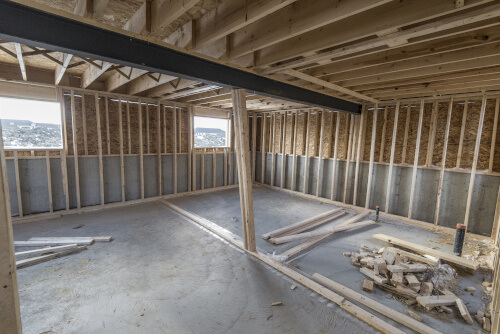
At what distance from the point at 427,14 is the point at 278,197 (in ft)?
20.7

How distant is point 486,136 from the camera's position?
4.82 meters

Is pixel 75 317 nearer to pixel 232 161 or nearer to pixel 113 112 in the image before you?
pixel 113 112

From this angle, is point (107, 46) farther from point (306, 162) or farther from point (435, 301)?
point (306, 162)

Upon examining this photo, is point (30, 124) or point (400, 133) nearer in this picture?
point (30, 124)

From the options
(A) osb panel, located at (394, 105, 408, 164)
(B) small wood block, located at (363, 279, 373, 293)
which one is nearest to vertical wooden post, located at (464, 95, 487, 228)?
A: (A) osb panel, located at (394, 105, 408, 164)

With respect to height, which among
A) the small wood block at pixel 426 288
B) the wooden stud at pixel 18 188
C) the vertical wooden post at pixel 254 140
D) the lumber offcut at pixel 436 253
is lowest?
the small wood block at pixel 426 288

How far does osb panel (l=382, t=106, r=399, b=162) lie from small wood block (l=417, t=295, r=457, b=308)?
13.4 feet

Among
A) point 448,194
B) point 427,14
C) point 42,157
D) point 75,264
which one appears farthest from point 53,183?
point 448,194

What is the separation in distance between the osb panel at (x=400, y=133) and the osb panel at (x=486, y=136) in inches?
57.1

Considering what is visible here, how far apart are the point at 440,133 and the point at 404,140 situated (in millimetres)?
720

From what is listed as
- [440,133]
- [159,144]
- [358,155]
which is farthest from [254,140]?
[440,133]

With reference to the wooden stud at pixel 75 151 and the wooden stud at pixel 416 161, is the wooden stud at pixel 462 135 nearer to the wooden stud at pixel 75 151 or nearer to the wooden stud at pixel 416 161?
the wooden stud at pixel 416 161

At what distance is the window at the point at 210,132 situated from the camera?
8102mm

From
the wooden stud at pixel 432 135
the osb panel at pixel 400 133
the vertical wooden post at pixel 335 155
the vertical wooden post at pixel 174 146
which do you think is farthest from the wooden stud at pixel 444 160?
the vertical wooden post at pixel 174 146
